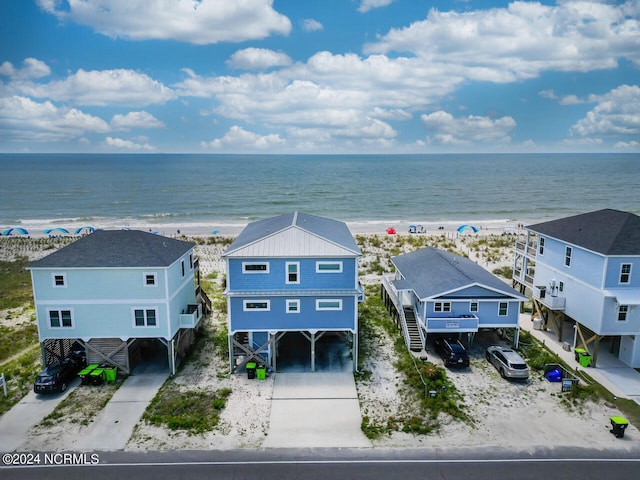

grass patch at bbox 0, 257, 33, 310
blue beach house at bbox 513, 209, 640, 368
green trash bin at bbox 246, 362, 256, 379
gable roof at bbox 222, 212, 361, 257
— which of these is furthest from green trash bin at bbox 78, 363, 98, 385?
blue beach house at bbox 513, 209, 640, 368

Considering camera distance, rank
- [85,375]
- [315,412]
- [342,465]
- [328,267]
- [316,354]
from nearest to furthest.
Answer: [342,465]
[315,412]
[85,375]
[328,267]
[316,354]

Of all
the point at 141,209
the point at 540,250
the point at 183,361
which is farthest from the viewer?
the point at 141,209

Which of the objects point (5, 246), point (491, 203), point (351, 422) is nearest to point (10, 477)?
point (351, 422)

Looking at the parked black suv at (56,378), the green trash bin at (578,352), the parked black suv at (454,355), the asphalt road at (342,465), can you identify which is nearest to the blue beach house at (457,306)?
the parked black suv at (454,355)

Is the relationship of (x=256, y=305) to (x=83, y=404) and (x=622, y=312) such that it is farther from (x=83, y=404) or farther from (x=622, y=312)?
(x=622, y=312)

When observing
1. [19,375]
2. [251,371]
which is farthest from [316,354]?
[19,375]

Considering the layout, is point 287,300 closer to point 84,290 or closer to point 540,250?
point 84,290

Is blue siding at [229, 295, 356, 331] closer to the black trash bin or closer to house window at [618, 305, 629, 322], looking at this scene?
the black trash bin
